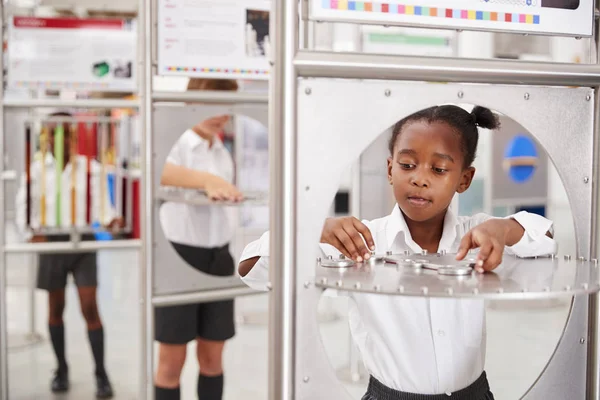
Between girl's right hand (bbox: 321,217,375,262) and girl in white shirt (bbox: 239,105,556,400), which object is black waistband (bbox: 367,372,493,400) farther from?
girl's right hand (bbox: 321,217,375,262)

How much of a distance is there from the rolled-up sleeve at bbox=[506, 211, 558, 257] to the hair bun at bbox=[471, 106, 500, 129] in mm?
192

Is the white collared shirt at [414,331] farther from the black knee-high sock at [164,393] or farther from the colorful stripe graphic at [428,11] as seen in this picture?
the black knee-high sock at [164,393]

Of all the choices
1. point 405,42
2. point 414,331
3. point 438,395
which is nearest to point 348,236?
point 414,331

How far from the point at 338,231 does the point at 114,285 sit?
564cm

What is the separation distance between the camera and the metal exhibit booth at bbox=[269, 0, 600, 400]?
3.84 ft

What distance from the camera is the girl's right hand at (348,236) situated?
50.4 inches

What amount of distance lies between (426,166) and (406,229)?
0.17 m

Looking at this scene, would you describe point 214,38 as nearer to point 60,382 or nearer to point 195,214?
point 195,214

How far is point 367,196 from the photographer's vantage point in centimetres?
187

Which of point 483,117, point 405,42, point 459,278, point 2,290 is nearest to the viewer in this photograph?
point 459,278

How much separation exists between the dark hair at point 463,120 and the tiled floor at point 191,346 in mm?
1234

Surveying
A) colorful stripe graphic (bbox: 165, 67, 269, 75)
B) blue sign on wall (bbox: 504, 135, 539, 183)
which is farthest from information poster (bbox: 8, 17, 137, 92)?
blue sign on wall (bbox: 504, 135, 539, 183)

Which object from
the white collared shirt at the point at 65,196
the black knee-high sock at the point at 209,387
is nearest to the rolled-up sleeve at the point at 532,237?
the black knee-high sock at the point at 209,387

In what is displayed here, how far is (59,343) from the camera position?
383cm
